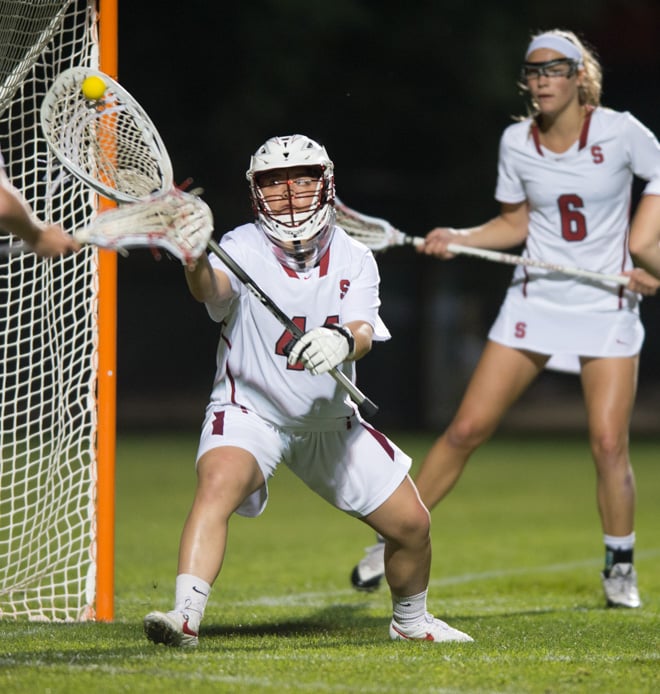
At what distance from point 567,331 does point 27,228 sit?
248 centimetres

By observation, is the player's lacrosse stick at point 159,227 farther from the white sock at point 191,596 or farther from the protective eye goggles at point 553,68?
the protective eye goggles at point 553,68

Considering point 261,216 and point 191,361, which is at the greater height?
point 261,216

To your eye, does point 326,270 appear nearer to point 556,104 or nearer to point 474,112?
point 556,104

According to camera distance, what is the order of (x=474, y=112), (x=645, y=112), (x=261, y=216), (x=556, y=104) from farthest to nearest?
1. (x=645, y=112)
2. (x=474, y=112)
3. (x=556, y=104)
4. (x=261, y=216)

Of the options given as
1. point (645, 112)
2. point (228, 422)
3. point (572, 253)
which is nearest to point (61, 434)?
point (228, 422)

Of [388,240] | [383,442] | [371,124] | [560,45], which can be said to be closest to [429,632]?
[383,442]

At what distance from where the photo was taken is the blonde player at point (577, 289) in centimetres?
516

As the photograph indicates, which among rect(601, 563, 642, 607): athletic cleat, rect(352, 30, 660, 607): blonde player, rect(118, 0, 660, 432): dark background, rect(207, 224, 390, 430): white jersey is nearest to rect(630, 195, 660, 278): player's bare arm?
rect(352, 30, 660, 607): blonde player

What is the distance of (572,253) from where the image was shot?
5293mm

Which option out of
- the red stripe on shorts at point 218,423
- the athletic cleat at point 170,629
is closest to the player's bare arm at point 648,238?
the red stripe on shorts at point 218,423

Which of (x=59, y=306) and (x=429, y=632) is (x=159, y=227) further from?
(x=429, y=632)

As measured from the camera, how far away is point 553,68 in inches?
202

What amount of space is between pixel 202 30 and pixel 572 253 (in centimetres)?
992

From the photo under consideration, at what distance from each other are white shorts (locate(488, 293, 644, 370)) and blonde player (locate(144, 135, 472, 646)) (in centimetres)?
134
